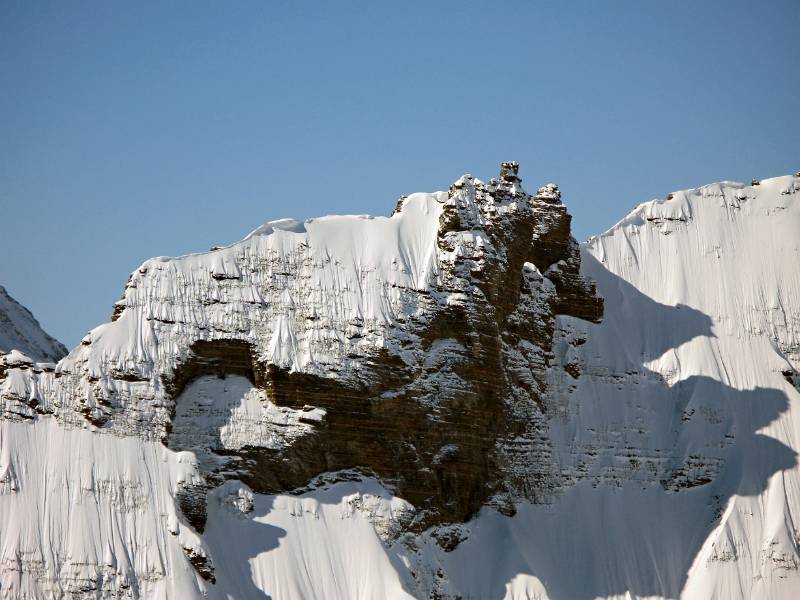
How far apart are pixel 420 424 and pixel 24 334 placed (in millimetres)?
28953

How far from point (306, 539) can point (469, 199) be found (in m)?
22.3

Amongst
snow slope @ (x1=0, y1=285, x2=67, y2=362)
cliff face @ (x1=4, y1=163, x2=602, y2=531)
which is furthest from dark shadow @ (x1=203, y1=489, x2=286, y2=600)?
snow slope @ (x1=0, y1=285, x2=67, y2=362)

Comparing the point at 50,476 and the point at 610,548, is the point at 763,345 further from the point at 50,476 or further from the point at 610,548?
the point at 50,476

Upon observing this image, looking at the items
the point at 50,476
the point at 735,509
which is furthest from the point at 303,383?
the point at 735,509

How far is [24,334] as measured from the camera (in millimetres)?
129625

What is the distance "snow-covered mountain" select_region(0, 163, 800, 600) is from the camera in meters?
106

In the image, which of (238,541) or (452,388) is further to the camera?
(452,388)

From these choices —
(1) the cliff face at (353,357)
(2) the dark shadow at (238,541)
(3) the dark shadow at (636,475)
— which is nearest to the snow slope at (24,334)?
(1) the cliff face at (353,357)

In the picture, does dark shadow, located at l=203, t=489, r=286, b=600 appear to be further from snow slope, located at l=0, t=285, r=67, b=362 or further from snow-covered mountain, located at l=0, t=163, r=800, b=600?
snow slope, located at l=0, t=285, r=67, b=362

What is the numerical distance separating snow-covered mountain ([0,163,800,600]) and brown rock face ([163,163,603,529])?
0.14 m

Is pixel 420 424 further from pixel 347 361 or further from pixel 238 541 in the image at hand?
pixel 238 541

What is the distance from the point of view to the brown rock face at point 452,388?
111 metres

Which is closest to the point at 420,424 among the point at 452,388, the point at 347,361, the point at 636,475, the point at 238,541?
the point at 452,388

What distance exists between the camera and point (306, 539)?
109000mm
